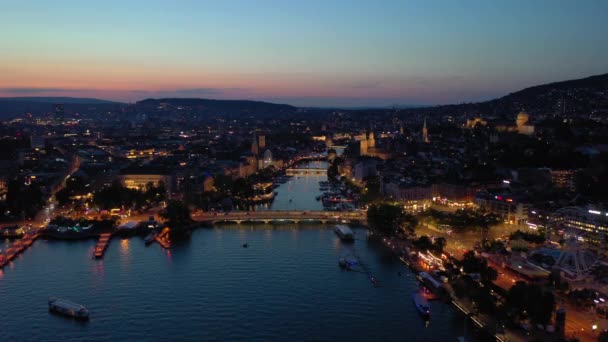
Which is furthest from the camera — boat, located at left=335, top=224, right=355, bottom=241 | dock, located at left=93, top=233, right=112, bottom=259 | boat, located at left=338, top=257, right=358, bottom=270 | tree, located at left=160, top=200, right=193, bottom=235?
tree, located at left=160, top=200, right=193, bottom=235

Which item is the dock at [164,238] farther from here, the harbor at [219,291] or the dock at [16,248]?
the dock at [16,248]

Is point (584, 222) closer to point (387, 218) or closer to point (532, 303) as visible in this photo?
point (387, 218)

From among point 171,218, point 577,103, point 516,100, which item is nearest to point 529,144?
point 171,218

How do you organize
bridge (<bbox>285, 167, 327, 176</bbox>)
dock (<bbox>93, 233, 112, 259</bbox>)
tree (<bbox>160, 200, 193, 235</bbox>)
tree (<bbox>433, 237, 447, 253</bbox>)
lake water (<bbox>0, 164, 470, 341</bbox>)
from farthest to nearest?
bridge (<bbox>285, 167, 327, 176</bbox>) < tree (<bbox>160, 200, 193, 235</bbox>) < dock (<bbox>93, 233, 112, 259</bbox>) < tree (<bbox>433, 237, 447, 253</bbox>) < lake water (<bbox>0, 164, 470, 341</bbox>)

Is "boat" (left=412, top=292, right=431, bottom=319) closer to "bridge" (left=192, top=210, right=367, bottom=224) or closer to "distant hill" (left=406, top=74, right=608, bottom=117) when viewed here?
"bridge" (left=192, top=210, right=367, bottom=224)

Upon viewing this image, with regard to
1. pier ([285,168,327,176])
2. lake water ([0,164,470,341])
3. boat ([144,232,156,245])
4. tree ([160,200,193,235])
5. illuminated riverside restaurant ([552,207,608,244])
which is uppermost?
illuminated riverside restaurant ([552,207,608,244])

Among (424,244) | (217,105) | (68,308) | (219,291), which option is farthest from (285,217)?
(217,105)

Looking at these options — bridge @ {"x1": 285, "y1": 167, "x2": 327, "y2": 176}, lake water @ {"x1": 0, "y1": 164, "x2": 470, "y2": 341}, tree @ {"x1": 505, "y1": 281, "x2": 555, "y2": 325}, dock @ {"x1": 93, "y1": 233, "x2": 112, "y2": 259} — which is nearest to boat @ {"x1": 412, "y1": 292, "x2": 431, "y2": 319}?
lake water @ {"x1": 0, "y1": 164, "x2": 470, "y2": 341}
